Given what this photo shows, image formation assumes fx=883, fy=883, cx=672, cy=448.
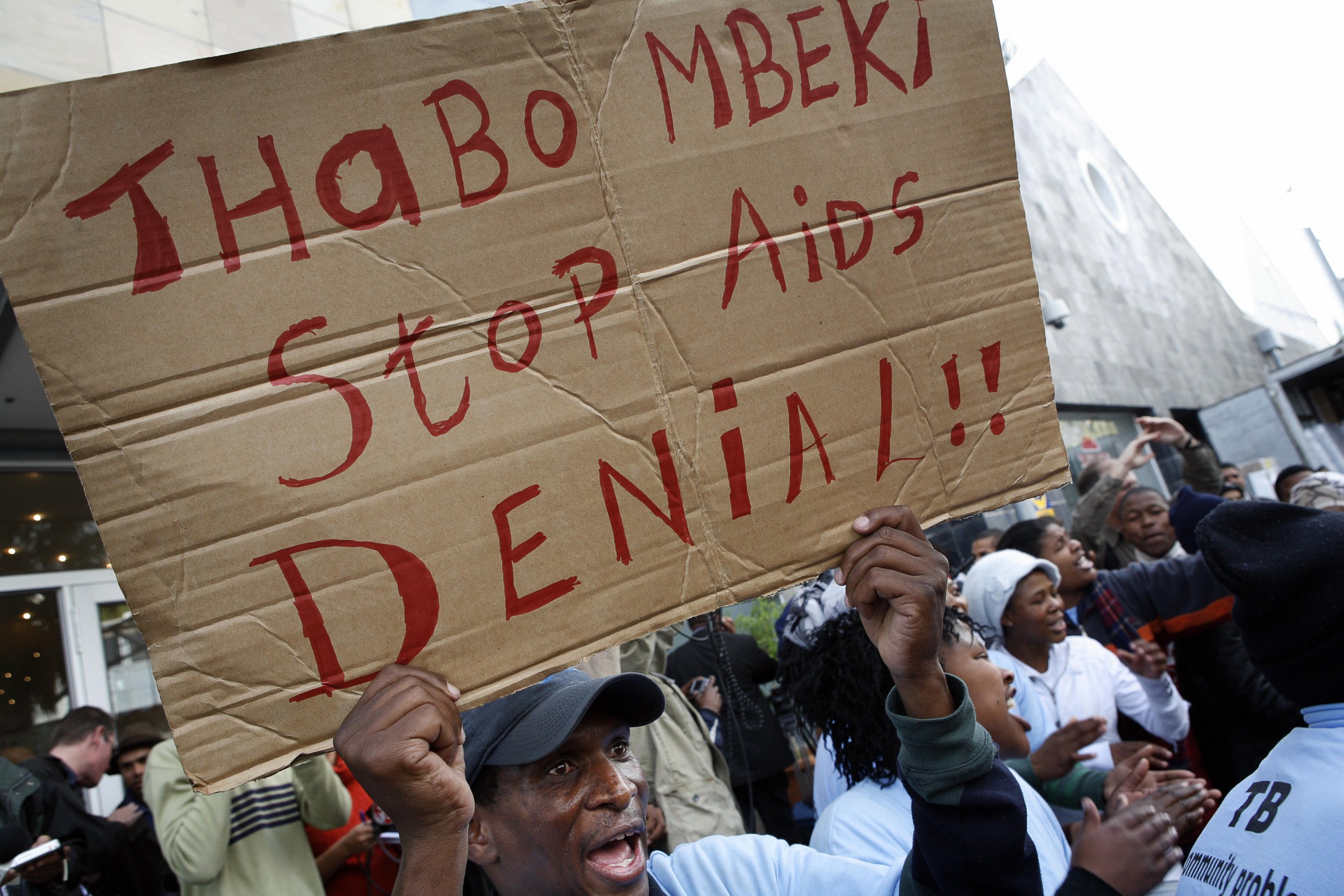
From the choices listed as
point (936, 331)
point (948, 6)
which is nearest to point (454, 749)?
point (936, 331)

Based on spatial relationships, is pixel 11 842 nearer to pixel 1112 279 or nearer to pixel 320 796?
pixel 320 796

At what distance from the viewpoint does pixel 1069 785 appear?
8.29ft

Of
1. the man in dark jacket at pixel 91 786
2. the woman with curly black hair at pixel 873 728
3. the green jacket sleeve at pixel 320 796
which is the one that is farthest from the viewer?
the man in dark jacket at pixel 91 786

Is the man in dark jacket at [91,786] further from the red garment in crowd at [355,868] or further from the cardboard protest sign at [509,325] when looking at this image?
the cardboard protest sign at [509,325]

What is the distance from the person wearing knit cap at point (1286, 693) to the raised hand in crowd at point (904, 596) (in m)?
0.60

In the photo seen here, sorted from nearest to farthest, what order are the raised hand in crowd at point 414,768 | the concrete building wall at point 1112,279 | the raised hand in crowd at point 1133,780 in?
the raised hand in crowd at point 414,768 < the raised hand in crowd at point 1133,780 < the concrete building wall at point 1112,279

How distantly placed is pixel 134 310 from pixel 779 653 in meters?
2.53

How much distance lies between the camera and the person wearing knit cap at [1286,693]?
148 cm

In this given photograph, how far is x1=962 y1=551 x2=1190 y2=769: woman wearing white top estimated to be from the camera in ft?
9.91

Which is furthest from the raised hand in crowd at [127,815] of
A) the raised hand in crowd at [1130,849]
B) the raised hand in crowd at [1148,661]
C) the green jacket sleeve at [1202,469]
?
the green jacket sleeve at [1202,469]

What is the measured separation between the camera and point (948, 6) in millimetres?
1567

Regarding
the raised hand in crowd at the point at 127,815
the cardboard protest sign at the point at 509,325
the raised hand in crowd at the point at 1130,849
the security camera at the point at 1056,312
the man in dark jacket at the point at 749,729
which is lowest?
the man in dark jacket at the point at 749,729

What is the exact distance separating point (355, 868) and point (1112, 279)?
43.2 ft

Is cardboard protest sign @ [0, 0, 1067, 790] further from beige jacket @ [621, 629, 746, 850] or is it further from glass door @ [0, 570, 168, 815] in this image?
glass door @ [0, 570, 168, 815]
